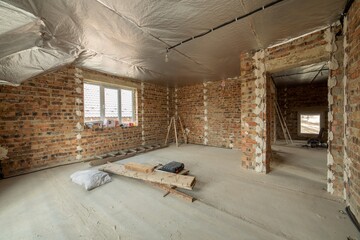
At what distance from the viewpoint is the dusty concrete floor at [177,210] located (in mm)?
1480

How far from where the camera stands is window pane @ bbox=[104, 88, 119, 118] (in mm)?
4573

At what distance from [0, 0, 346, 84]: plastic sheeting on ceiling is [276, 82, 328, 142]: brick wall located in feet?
18.8

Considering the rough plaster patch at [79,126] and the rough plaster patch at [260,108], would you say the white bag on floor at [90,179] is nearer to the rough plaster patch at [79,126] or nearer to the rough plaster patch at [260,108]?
the rough plaster patch at [79,126]

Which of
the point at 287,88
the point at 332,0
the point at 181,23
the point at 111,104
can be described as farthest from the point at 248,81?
the point at 287,88

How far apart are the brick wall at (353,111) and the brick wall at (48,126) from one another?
16.2 feet

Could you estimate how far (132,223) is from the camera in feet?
5.31

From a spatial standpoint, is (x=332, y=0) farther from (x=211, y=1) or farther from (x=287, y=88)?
(x=287, y=88)

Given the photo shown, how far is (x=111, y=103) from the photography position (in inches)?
185

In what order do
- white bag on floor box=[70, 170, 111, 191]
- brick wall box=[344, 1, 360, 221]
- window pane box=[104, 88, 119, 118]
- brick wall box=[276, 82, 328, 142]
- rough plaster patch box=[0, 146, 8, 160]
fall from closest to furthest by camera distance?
brick wall box=[344, 1, 360, 221] → white bag on floor box=[70, 170, 111, 191] → rough plaster patch box=[0, 146, 8, 160] → window pane box=[104, 88, 119, 118] → brick wall box=[276, 82, 328, 142]

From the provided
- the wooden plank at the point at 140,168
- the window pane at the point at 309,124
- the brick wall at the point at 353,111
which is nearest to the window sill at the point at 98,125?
the wooden plank at the point at 140,168

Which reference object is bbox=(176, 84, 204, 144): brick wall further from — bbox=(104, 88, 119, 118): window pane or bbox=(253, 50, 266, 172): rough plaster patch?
bbox=(253, 50, 266, 172): rough plaster patch

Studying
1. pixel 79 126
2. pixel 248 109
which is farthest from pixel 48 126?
pixel 248 109

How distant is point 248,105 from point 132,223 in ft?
9.38

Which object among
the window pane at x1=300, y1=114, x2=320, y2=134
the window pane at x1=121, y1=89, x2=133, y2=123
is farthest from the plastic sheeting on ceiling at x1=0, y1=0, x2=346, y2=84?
the window pane at x1=300, y1=114, x2=320, y2=134
